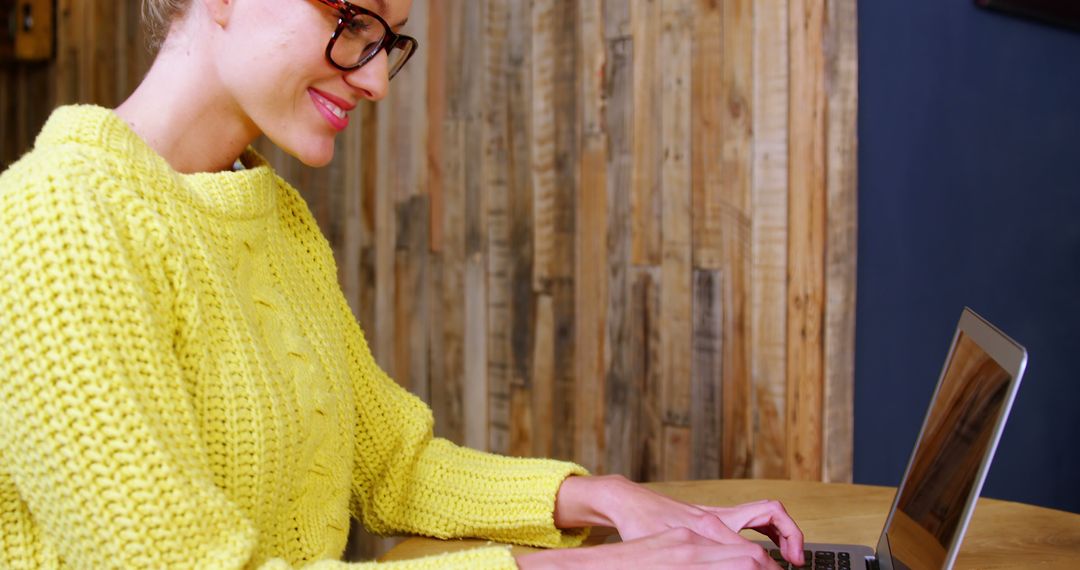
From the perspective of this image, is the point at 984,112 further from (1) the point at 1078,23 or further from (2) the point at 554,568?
(2) the point at 554,568

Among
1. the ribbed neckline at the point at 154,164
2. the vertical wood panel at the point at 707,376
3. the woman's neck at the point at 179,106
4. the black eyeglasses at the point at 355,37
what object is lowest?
the vertical wood panel at the point at 707,376

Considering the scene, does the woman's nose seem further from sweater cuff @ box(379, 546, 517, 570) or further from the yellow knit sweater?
sweater cuff @ box(379, 546, 517, 570)

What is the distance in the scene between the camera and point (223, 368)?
88cm

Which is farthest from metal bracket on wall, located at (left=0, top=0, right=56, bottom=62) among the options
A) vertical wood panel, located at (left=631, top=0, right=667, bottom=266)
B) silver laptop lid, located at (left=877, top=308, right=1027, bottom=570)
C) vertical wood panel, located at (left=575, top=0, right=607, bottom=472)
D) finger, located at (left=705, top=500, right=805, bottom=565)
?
silver laptop lid, located at (left=877, top=308, right=1027, bottom=570)

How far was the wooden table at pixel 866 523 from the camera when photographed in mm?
1191

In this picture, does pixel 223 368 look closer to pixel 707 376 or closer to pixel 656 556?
pixel 656 556

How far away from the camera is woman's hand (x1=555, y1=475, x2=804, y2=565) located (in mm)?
1136

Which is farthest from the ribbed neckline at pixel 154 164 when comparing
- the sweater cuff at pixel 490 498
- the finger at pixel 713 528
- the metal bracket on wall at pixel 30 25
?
the metal bracket on wall at pixel 30 25

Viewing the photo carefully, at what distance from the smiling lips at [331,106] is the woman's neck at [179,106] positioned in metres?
0.08

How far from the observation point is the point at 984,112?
2441mm

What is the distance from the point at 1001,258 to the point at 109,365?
225cm

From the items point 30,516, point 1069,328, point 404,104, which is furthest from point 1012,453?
point 30,516

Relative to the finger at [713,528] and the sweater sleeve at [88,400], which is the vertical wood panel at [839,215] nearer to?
the finger at [713,528]

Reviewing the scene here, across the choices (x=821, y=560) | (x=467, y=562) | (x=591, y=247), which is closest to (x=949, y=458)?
(x=821, y=560)
